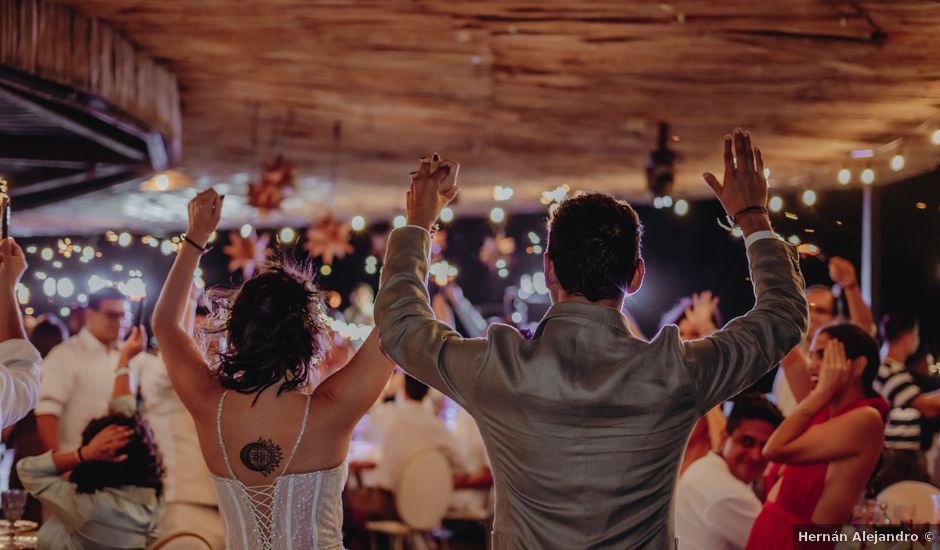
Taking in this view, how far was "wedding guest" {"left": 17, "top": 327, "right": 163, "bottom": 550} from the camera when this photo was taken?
10.6ft

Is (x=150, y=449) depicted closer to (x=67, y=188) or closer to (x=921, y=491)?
(x=921, y=491)

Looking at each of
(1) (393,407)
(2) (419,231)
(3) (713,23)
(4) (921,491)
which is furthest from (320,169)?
(2) (419,231)

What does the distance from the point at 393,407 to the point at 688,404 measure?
14.2 feet

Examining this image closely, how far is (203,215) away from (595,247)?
1.08 meters

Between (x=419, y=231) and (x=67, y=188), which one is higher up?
(x=67, y=188)

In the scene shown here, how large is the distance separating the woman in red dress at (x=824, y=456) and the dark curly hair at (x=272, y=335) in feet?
5.19

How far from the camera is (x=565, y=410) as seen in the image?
1.64m

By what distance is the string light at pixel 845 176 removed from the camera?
7312 mm

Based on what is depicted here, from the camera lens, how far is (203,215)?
2.28m

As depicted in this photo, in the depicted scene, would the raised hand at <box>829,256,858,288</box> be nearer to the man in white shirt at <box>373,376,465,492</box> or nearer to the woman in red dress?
the woman in red dress

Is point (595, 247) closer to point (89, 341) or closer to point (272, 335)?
point (272, 335)

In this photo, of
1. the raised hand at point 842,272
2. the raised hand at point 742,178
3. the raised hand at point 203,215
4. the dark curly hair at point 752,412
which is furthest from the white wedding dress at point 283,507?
the raised hand at point 842,272

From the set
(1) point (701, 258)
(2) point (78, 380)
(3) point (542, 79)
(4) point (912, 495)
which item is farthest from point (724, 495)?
(1) point (701, 258)

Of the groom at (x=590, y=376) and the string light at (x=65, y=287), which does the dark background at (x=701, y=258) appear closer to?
the string light at (x=65, y=287)
